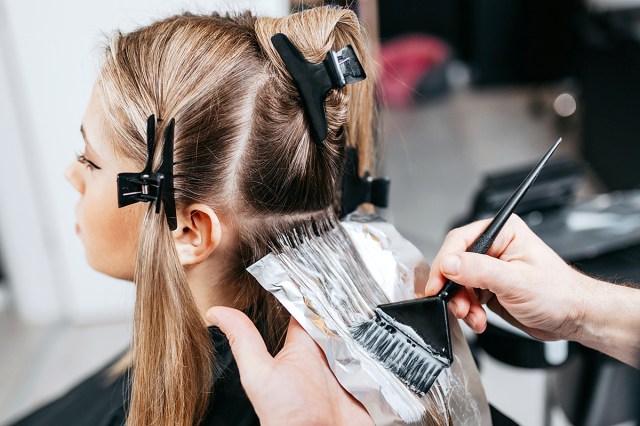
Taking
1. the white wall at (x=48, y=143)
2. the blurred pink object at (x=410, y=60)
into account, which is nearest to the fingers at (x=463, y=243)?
the white wall at (x=48, y=143)

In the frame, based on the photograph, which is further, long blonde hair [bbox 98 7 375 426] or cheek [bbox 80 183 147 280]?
cheek [bbox 80 183 147 280]

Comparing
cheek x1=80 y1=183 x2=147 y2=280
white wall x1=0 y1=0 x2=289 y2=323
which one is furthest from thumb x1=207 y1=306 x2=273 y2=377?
white wall x1=0 y1=0 x2=289 y2=323

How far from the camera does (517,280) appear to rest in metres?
0.83

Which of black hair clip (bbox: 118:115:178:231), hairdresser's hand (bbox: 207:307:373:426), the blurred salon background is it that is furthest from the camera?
the blurred salon background

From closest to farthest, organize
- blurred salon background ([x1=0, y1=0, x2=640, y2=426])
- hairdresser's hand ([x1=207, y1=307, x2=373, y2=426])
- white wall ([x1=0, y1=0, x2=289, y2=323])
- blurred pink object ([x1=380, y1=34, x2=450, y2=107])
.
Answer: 1. hairdresser's hand ([x1=207, y1=307, x2=373, y2=426])
2. blurred salon background ([x1=0, y1=0, x2=640, y2=426])
3. white wall ([x1=0, y1=0, x2=289, y2=323])
4. blurred pink object ([x1=380, y1=34, x2=450, y2=107])

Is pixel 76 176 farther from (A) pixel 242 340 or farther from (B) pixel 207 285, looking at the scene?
(A) pixel 242 340

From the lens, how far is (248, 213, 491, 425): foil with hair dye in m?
0.77

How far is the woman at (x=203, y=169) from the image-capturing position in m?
0.83

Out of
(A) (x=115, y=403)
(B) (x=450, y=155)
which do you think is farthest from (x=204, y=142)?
(B) (x=450, y=155)

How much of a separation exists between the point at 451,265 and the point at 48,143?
5.27 ft

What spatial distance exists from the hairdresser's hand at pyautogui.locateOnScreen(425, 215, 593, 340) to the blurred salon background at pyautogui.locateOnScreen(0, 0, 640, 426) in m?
0.24

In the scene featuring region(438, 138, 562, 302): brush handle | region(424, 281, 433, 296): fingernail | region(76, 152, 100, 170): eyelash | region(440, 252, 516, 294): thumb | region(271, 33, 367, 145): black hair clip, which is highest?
region(271, 33, 367, 145): black hair clip

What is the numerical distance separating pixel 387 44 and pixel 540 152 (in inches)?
57.9

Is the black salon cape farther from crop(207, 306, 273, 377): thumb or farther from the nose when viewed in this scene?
the nose
